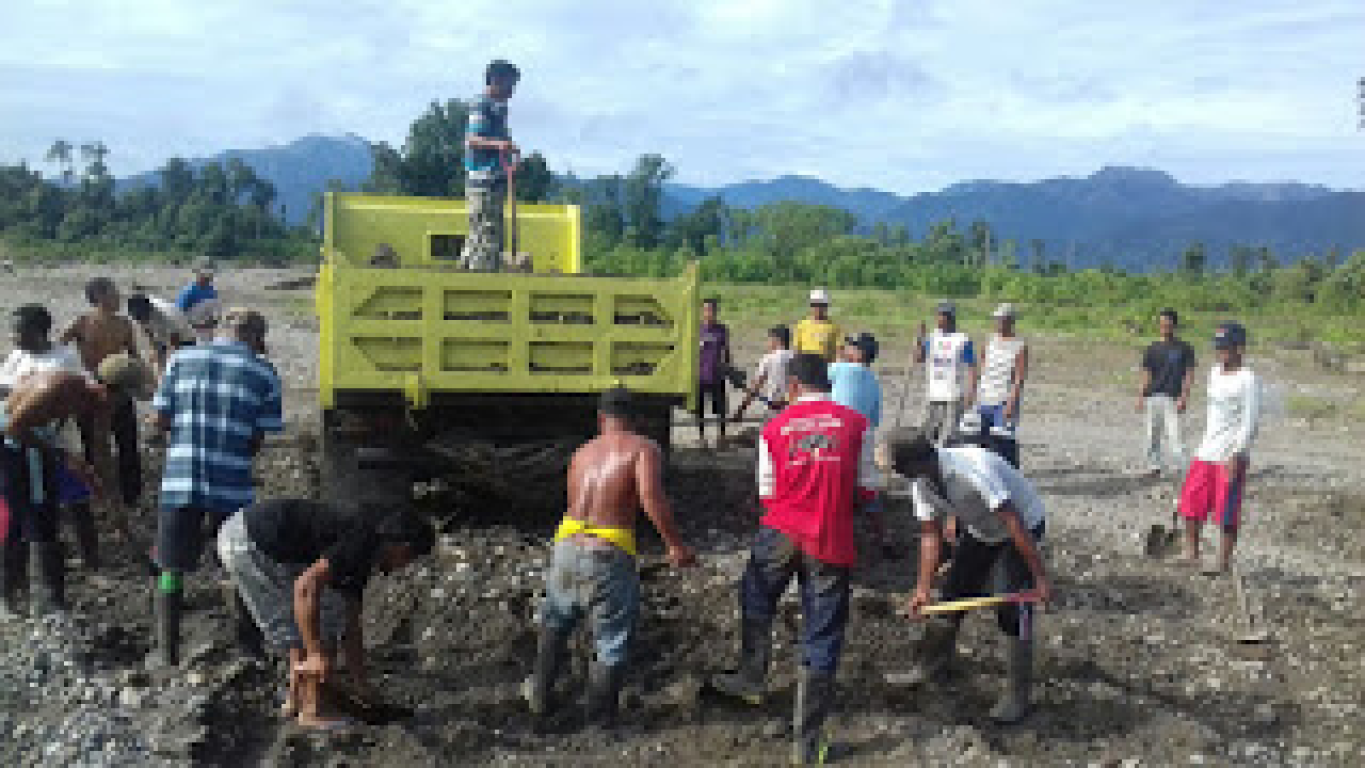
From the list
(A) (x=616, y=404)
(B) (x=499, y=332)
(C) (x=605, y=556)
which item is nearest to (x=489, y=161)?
(B) (x=499, y=332)

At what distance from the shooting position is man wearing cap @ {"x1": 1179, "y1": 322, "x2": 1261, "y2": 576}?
6.65 metres

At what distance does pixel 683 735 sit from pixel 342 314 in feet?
8.47

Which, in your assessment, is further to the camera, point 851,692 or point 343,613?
point 851,692

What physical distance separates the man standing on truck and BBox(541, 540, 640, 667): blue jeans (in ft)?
9.27

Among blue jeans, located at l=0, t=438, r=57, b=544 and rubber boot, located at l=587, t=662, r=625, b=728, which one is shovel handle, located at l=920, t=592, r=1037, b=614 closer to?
rubber boot, located at l=587, t=662, r=625, b=728

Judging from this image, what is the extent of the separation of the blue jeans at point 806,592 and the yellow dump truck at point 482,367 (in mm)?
1577

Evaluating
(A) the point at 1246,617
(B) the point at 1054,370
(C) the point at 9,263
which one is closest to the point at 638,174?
(C) the point at 9,263

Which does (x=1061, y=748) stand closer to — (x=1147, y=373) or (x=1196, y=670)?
(x=1196, y=670)

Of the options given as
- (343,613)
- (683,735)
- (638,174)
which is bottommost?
(683,735)

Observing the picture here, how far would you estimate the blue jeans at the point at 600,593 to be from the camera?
4383 mm

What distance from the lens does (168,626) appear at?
4.87m

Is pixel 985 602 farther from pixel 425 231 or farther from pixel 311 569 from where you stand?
pixel 425 231

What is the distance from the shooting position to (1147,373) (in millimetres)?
9727

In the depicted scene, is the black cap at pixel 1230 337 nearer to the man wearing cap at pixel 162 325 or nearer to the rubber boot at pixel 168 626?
the rubber boot at pixel 168 626
